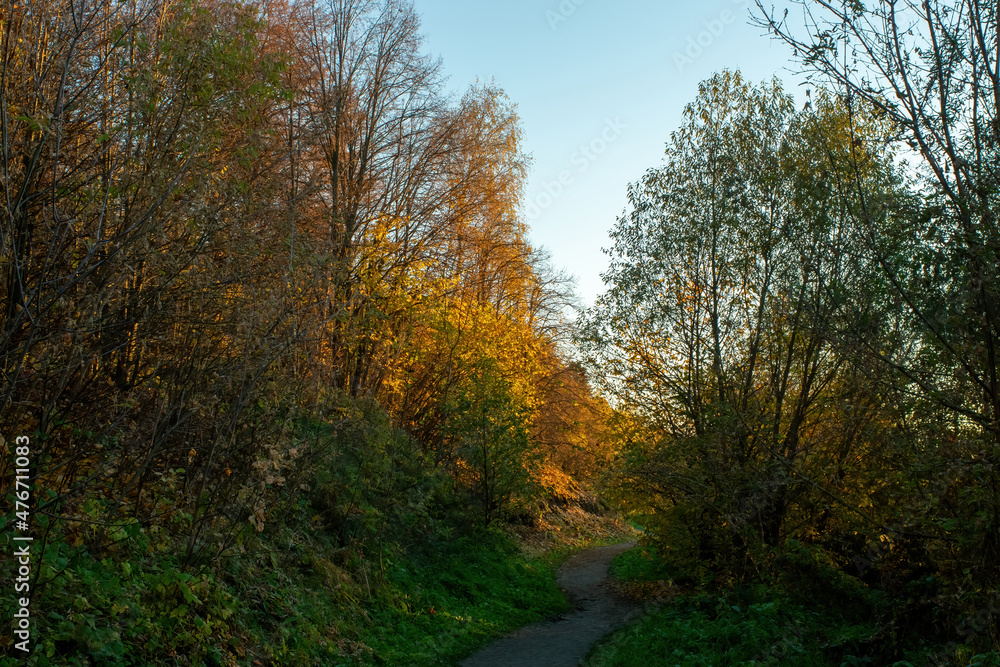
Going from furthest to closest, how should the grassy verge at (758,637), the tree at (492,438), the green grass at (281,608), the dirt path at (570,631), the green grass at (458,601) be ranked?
the tree at (492,438) → the dirt path at (570,631) → the green grass at (458,601) → the grassy verge at (758,637) → the green grass at (281,608)

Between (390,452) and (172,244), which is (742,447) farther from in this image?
(172,244)

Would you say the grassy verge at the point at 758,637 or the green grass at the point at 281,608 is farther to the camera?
the grassy verge at the point at 758,637

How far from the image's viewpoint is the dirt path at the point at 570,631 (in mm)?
9201

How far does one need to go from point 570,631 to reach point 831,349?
22.0ft

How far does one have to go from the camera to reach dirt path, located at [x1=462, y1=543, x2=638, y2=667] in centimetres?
920

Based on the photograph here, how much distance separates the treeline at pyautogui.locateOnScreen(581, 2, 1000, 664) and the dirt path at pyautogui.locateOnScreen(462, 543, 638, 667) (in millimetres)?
1903

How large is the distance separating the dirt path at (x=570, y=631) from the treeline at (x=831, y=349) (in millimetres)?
1903

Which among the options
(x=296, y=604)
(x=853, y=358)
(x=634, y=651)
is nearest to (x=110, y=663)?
(x=296, y=604)

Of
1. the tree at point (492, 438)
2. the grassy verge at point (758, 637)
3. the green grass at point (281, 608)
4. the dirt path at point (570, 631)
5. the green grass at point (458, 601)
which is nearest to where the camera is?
the green grass at point (281, 608)

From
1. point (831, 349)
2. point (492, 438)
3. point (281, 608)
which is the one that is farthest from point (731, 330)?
point (281, 608)

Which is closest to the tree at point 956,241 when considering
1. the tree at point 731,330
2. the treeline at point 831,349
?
the treeline at point 831,349

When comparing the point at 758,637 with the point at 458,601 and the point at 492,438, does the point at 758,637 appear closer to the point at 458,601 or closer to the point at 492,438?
the point at 458,601

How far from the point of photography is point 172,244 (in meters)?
6.15

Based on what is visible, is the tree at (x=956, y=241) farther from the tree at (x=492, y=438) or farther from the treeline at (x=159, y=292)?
the tree at (x=492, y=438)
